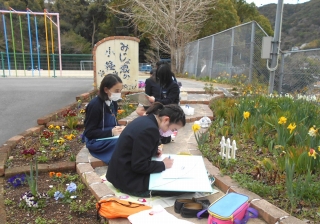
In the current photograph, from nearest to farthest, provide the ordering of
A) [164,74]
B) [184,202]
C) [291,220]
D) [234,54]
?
[291,220] → [184,202] → [164,74] → [234,54]

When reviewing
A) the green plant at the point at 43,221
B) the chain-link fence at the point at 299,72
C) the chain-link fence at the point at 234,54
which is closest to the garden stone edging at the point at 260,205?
the green plant at the point at 43,221

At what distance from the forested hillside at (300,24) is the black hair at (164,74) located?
29651 mm

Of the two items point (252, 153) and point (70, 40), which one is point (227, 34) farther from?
point (70, 40)

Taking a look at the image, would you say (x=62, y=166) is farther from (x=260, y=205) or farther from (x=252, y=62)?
(x=252, y=62)

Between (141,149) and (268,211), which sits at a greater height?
(141,149)

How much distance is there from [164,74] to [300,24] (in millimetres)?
36274

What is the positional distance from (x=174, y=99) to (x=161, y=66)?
57cm

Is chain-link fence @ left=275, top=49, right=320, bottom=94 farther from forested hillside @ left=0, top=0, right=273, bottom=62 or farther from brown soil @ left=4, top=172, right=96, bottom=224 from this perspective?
forested hillside @ left=0, top=0, right=273, bottom=62

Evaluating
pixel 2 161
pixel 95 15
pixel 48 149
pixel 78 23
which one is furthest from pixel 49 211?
pixel 78 23

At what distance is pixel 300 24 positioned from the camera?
117 ft

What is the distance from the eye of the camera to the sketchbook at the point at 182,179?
2572 mm

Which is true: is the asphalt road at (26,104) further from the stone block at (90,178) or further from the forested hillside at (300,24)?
the forested hillside at (300,24)

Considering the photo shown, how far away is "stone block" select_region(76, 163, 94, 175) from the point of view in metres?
3.20

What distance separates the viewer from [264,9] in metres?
45.4
